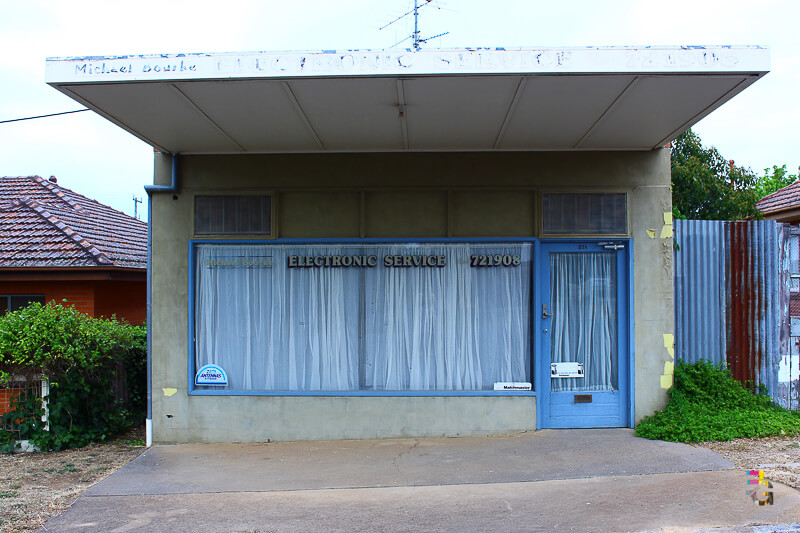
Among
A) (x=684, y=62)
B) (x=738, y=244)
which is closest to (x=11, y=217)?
(x=684, y=62)

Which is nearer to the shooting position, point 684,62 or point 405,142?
point 684,62

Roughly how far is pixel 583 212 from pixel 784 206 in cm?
706

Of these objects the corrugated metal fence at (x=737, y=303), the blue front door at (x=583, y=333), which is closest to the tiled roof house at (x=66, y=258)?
the blue front door at (x=583, y=333)

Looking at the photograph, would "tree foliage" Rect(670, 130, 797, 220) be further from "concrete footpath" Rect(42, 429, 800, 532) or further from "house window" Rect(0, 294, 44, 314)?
"house window" Rect(0, 294, 44, 314)

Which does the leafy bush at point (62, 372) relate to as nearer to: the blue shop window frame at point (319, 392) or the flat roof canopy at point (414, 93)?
the blue shop window frame at point (319, 392)

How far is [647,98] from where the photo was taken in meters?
5.26

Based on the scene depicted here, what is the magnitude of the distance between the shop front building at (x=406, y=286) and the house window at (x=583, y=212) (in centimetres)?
2

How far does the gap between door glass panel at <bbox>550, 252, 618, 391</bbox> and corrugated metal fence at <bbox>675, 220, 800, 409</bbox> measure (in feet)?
2.72

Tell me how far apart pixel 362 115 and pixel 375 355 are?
2755mm

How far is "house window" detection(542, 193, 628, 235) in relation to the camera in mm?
6816

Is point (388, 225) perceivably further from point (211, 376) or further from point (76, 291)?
point (76, 291)

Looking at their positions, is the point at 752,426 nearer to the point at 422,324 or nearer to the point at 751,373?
the point at 751,373

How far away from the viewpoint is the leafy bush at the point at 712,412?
6199 mm

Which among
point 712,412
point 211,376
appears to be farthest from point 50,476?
point 712,412
